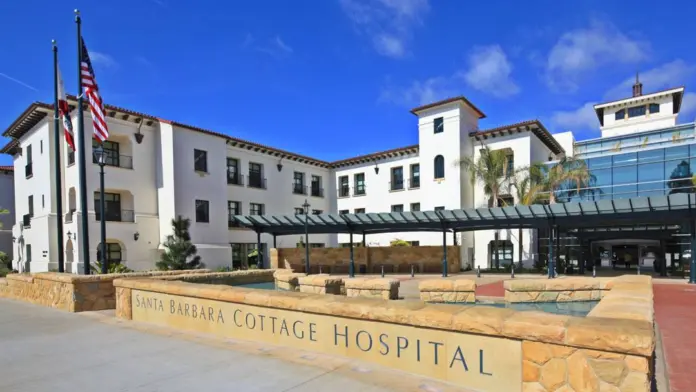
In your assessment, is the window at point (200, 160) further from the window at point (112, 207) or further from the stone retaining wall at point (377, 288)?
the stone retaining wall at point (377, 288)

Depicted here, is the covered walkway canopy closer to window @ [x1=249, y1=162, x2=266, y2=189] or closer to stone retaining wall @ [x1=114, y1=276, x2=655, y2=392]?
window @ [x1=249, y1=162, x2=266, y2=189]

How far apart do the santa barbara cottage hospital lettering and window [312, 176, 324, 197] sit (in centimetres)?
3277

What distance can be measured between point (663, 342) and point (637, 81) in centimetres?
5658

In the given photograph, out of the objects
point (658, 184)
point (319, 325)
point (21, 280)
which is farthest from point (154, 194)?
point (658, 184)

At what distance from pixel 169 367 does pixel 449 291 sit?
6.93 metres

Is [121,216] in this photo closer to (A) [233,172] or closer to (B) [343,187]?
(A) [233,172]

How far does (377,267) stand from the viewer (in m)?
31.5

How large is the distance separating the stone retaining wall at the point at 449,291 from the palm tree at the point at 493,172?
20447mm

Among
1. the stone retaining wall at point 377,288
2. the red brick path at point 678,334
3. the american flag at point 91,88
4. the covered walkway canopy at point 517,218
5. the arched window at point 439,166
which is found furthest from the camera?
the arched window at point 439,166

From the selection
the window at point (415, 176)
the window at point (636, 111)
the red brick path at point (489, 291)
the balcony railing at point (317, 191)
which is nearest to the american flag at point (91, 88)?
the red brick path at point (489, 291)

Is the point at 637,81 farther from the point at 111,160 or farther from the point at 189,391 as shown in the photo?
the point at 189,391

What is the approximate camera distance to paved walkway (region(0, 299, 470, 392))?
4.68m

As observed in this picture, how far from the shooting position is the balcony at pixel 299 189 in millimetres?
38531

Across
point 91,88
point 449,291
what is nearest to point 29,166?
point 91,88
